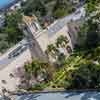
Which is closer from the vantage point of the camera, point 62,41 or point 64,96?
point 64,96

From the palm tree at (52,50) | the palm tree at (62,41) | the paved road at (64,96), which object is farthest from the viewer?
the palm tree at (62,41)

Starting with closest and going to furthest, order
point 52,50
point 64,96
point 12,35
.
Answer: point 64,96, point 52,50, point 12,35

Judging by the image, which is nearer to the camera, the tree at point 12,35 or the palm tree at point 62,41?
the palm tree at point 62,41

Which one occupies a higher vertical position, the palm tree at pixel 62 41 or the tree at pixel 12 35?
the tree at pixel 12 35

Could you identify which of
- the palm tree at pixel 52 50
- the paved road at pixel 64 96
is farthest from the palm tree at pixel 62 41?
the paved road at pixel 64 96

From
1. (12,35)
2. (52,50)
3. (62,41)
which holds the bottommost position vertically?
(52,50)

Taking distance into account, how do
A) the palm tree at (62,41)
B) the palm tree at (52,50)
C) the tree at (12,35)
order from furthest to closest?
1. the tree at (12,35)
2. the palm tree at (62,41)
3. the palm tree at (52,50)

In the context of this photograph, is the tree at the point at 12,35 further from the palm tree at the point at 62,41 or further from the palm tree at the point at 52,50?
the palm tree at the point at 52,50

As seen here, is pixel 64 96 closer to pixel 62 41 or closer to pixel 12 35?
pixel 62 41

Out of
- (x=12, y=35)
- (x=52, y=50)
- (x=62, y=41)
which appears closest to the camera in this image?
(x=52, y=50)

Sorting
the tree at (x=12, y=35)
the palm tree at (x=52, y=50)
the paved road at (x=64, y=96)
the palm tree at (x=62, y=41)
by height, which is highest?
the tree at (x=12, y=35)

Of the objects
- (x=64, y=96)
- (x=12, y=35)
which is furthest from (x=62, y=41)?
(x=64, y=96)

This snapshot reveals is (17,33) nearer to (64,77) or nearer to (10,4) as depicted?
(64,77)

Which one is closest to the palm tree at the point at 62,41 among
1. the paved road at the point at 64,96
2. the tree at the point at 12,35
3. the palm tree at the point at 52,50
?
the palm tree at the point at 52,50
